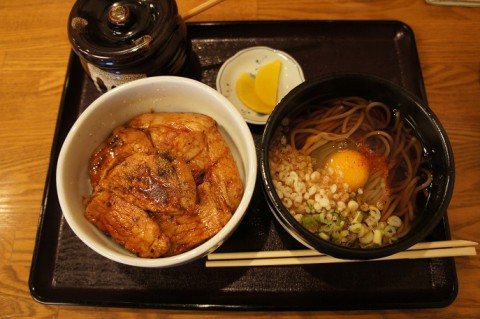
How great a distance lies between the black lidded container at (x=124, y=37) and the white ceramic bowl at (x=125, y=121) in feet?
0.33

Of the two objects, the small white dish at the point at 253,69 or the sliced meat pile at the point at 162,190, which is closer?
the sliced meat pile at the point at 162,190

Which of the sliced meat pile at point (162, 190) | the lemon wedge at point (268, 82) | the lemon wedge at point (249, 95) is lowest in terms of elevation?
the sliced meat pile at point (162, 190)

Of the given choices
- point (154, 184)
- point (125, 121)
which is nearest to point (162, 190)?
point (154, 184)

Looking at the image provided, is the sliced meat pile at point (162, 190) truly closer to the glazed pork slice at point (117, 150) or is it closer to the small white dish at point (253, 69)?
the glazed pork slice at point (117, 150)

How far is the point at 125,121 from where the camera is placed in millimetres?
1635

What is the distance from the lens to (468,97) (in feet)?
6.45

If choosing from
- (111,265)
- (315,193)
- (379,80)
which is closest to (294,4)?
(379,80)

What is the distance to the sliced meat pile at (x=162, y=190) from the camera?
138cm

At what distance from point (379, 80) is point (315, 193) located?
0.55 m

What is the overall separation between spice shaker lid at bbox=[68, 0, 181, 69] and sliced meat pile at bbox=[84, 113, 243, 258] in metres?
0.32

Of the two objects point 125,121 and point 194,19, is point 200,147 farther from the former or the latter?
point 194,19

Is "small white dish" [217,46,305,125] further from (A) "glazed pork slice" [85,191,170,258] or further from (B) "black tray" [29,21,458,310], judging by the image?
(A) "glazed pork slice" [85,191,170,258]

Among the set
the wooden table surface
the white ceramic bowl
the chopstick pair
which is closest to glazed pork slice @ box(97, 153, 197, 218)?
the white ceramic bowl

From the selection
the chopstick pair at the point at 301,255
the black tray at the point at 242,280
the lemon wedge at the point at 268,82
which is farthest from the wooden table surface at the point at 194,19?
the lemon wedge at the point at 268,82
